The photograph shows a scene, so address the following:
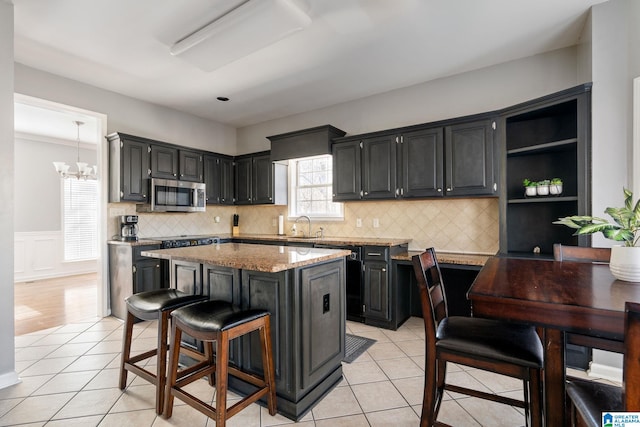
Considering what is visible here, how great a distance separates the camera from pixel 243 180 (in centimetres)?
525

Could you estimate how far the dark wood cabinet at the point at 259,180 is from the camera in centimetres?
484

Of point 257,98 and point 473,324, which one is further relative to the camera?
point 257,98

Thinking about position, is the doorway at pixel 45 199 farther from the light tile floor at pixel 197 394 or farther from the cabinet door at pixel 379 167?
the cabinet door at pixel 379 167

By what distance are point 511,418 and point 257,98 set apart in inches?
169

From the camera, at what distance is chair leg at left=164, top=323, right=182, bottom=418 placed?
1.79m

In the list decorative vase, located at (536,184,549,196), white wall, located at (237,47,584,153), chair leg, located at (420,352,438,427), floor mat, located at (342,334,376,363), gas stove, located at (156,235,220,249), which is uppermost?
white wall, located at (237,47,584,153)

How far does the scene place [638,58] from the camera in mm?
2262

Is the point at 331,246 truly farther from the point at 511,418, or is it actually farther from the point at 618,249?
the point at 618,249

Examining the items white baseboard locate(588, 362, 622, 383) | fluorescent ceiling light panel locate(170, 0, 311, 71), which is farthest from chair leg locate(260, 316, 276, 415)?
white baseboard locate(588, 362, 622, 383)

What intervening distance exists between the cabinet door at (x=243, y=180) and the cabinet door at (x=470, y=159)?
3.16 m

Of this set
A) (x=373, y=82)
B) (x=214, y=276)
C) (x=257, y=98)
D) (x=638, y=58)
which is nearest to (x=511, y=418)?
(x=214, y=276)

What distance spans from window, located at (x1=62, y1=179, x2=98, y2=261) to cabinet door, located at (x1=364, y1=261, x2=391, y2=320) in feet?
19.3

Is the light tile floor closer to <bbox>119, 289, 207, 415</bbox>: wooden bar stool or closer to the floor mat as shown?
the floor mat

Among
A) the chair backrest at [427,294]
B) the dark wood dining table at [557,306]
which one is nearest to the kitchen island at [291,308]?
the chair backrest at [427,294]
